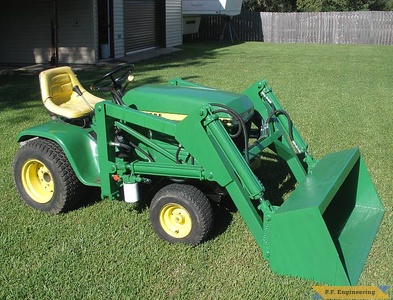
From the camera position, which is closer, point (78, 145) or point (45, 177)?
point (78, 145)

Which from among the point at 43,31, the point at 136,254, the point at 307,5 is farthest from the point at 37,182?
the point at 307,5

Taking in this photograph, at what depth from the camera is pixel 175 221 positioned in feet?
12.0

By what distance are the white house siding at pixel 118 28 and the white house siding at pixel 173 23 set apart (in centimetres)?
405

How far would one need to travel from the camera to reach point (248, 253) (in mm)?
3500

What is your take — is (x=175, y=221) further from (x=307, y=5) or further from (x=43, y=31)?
(x=307, y=5)

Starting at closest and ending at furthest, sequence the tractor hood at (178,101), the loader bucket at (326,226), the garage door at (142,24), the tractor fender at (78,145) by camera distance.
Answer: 1. the loader bucket at (326,226)
2. the tractor hood at (178,101)
3. the tractor fender at (78,145)
4. the garage door at (142,24)

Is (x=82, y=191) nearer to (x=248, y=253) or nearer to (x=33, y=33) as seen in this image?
(x=248, y=253)

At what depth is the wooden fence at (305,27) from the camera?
2462 cm

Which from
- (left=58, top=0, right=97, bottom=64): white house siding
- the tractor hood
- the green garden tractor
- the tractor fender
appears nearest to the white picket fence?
(left=58, top=0, right=97, bottom=64): white house siding

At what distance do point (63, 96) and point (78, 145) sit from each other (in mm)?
879

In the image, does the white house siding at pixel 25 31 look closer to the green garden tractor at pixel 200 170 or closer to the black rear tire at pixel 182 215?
the green garden tractor at pixel 200 170

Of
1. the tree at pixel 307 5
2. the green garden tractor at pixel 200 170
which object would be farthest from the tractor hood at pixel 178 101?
the tree at pixel 307 5

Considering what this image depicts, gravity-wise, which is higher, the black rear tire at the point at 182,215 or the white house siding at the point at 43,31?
the white house siding at the point at 43,31

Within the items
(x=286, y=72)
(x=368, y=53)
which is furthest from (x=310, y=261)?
(x=368, y=53)
